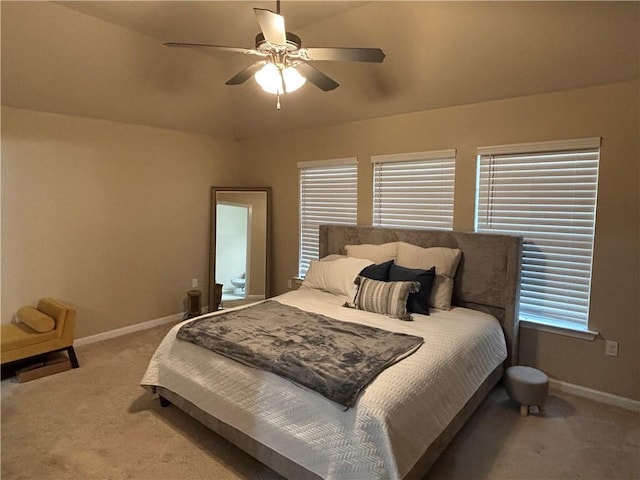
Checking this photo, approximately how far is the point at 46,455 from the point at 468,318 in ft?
9.73

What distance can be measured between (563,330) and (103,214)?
180 inches

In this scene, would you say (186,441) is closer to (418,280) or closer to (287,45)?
(418,280)

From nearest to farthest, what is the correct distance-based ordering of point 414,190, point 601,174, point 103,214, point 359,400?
point 359,400, point 601,174, point 414,190, point 103,214

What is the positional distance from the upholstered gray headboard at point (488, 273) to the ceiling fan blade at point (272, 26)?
2.23m

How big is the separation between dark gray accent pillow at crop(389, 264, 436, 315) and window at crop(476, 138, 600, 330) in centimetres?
84

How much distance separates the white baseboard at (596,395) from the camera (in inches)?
116

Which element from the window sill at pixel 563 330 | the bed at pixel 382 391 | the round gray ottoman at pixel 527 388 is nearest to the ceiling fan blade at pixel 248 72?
the bed at pixel 382 391

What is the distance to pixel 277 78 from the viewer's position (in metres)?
2.34

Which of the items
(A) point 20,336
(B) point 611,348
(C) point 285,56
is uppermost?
(C) point 285,56

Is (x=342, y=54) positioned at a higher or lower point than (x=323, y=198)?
higher

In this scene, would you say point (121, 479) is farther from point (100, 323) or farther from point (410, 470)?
point (100, 323)

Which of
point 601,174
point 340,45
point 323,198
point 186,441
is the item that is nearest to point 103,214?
point 323,198

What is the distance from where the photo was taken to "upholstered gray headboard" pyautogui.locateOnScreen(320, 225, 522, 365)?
3.17m

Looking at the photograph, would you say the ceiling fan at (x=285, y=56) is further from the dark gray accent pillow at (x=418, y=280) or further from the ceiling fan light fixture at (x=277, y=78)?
the dark gray accent pillow at (x=418, y=280)
